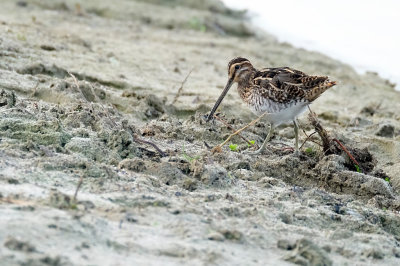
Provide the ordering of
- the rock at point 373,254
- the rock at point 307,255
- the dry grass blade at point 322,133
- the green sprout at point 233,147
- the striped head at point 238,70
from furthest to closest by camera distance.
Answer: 1. the striped head at point 238,70
2. the dry grass blade at point 322,133
3. the green sprout at point 233,147
4. the rock at point 373,254
5. the rock at point 307,255

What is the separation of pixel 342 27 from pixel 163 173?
31.7 ft

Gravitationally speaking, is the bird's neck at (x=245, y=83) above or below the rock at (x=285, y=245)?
above

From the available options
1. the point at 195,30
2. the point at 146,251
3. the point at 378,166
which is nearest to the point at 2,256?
the point at 146,251

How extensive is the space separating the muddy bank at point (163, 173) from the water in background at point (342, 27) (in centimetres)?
253

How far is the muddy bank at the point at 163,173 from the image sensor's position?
11.4 feet

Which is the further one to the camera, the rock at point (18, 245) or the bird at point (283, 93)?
the bird at point (283, 93)

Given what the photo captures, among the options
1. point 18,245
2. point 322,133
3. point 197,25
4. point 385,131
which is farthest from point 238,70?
point 197,25

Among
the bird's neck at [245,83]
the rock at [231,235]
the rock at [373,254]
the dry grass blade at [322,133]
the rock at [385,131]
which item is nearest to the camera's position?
the rock at [231,235]

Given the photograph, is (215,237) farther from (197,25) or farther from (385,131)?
(197,25)

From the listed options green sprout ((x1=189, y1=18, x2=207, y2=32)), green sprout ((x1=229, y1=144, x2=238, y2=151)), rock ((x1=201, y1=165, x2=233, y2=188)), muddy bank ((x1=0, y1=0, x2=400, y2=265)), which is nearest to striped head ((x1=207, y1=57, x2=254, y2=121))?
muddy bank ((x1=0, y1=0, x2=400, y2=265))

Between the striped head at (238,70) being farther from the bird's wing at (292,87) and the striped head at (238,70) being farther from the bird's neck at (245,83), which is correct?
the bird's wing at (292,87)

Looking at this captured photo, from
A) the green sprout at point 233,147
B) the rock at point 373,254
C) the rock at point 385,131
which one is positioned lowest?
the green sprout at point 233,147

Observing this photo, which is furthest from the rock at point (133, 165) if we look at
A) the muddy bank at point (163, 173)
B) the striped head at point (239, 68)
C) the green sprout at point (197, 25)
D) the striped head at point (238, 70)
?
the green sprout at point (197, 25)

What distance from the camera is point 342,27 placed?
1353 centimetres
